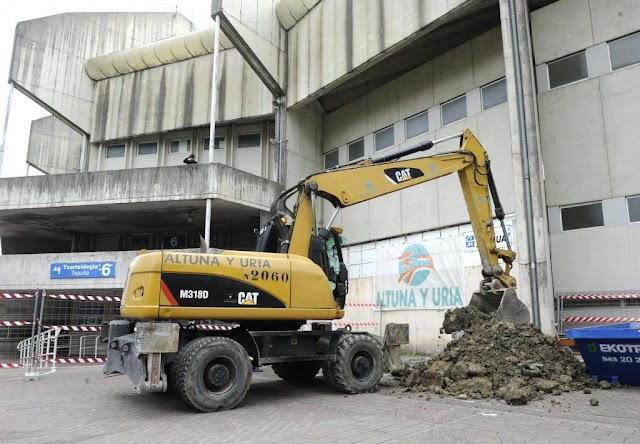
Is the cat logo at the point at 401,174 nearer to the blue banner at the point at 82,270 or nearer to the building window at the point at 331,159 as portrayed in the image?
the building window at the point at 331,159

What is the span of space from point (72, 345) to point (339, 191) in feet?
40.8

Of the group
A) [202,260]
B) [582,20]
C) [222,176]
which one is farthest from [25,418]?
[582,20]

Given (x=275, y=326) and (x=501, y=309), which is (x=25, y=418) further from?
(x=501, y=309)

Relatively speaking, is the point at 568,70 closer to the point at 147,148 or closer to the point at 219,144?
the point at 219,144

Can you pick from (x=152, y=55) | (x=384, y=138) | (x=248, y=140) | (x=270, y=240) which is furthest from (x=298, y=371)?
(x=152, y=55)

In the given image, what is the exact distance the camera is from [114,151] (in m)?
26.7

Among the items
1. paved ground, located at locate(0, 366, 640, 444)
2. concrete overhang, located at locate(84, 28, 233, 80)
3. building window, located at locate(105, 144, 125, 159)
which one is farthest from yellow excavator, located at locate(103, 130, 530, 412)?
building window, located at locate(105, 144, 125, 159)

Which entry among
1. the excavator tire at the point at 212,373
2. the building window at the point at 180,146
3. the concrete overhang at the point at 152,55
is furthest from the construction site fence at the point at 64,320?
the concrete overhang at the point at 152,55

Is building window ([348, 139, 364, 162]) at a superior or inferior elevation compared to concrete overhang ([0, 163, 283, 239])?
superior

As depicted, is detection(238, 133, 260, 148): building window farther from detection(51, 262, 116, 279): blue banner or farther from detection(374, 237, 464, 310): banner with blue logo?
detection(374, 237, 464, 310): banner with blue logo

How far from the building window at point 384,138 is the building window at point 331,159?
2526 millimetres

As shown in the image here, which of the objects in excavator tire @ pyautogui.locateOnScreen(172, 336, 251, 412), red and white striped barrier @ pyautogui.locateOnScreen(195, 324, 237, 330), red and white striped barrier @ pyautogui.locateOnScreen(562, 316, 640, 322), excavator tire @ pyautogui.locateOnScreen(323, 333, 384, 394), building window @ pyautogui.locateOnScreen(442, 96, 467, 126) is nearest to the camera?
excavator tire @ pyautogui.locateOnScreen(172, 336, 251, 412)

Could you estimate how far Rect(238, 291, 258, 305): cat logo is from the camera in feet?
25.3

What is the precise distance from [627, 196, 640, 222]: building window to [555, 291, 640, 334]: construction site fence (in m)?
2.01
